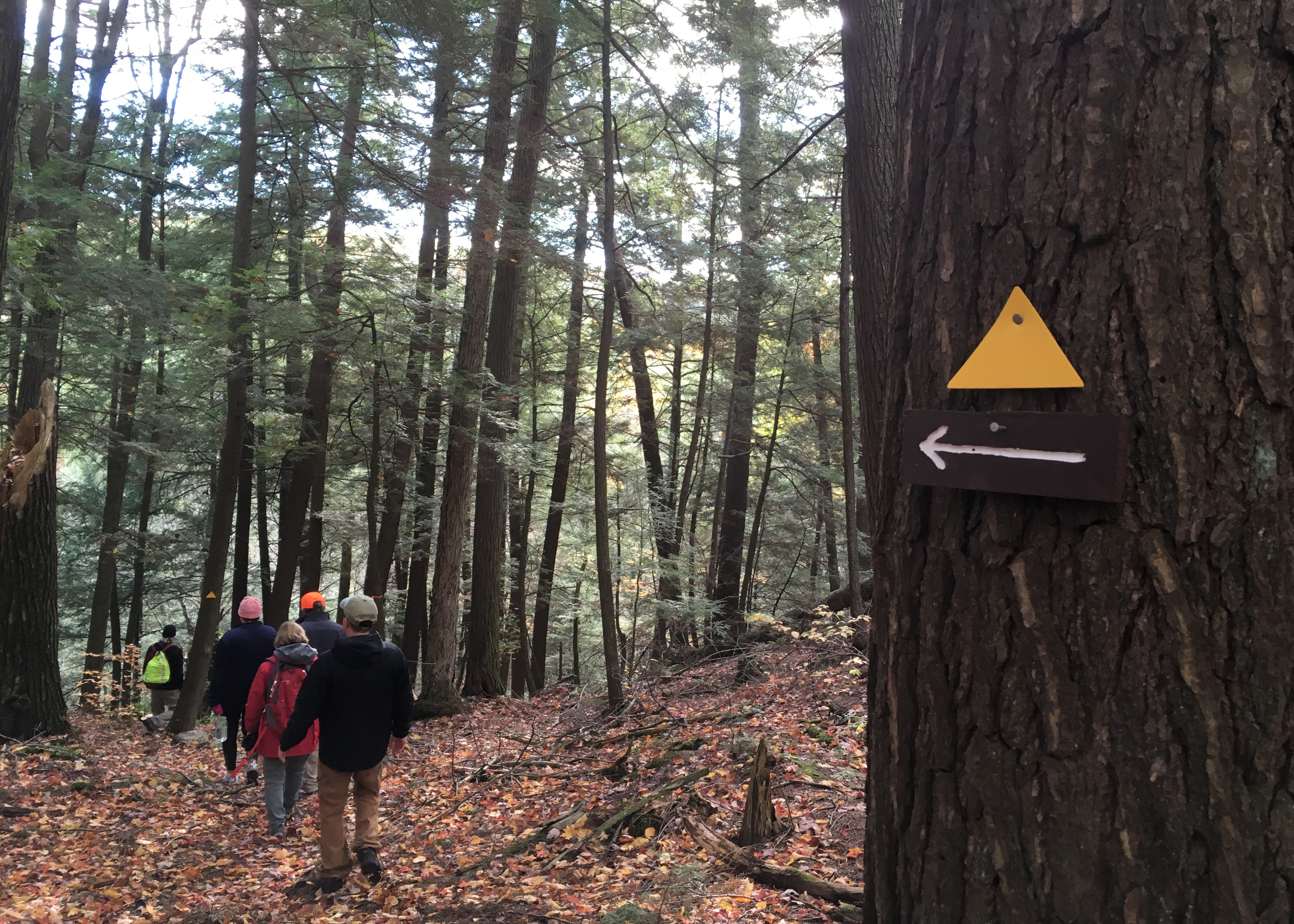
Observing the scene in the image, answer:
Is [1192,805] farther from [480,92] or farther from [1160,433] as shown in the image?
[480,92]

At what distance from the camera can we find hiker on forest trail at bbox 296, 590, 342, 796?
775 cm

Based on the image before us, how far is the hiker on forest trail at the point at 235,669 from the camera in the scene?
770 centimetres

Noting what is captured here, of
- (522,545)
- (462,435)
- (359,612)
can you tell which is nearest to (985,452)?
(359,612)

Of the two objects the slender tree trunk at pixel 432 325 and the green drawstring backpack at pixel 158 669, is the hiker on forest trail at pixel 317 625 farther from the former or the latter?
the green drawstring backpack at pixel 158 669

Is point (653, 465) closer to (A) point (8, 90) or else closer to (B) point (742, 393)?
(B) point (742, 393)

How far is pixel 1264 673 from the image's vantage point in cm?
131

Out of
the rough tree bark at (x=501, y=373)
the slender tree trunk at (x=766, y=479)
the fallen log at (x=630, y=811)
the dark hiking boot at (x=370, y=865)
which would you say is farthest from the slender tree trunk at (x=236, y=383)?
the slender tree trunk at (x=766, y=479)

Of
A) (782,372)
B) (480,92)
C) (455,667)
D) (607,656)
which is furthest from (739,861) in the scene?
(782,372)

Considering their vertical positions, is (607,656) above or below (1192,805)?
→ below

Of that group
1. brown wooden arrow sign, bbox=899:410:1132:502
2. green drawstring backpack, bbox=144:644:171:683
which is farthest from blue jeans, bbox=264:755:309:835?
brown wooden arrow sign, bbox=899:410:1132:502

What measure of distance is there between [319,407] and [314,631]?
8215 mm

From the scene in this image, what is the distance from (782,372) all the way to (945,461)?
559 inches

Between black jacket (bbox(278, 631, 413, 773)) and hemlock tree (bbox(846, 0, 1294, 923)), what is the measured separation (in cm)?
452

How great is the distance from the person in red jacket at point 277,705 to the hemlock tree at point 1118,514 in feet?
19.7
